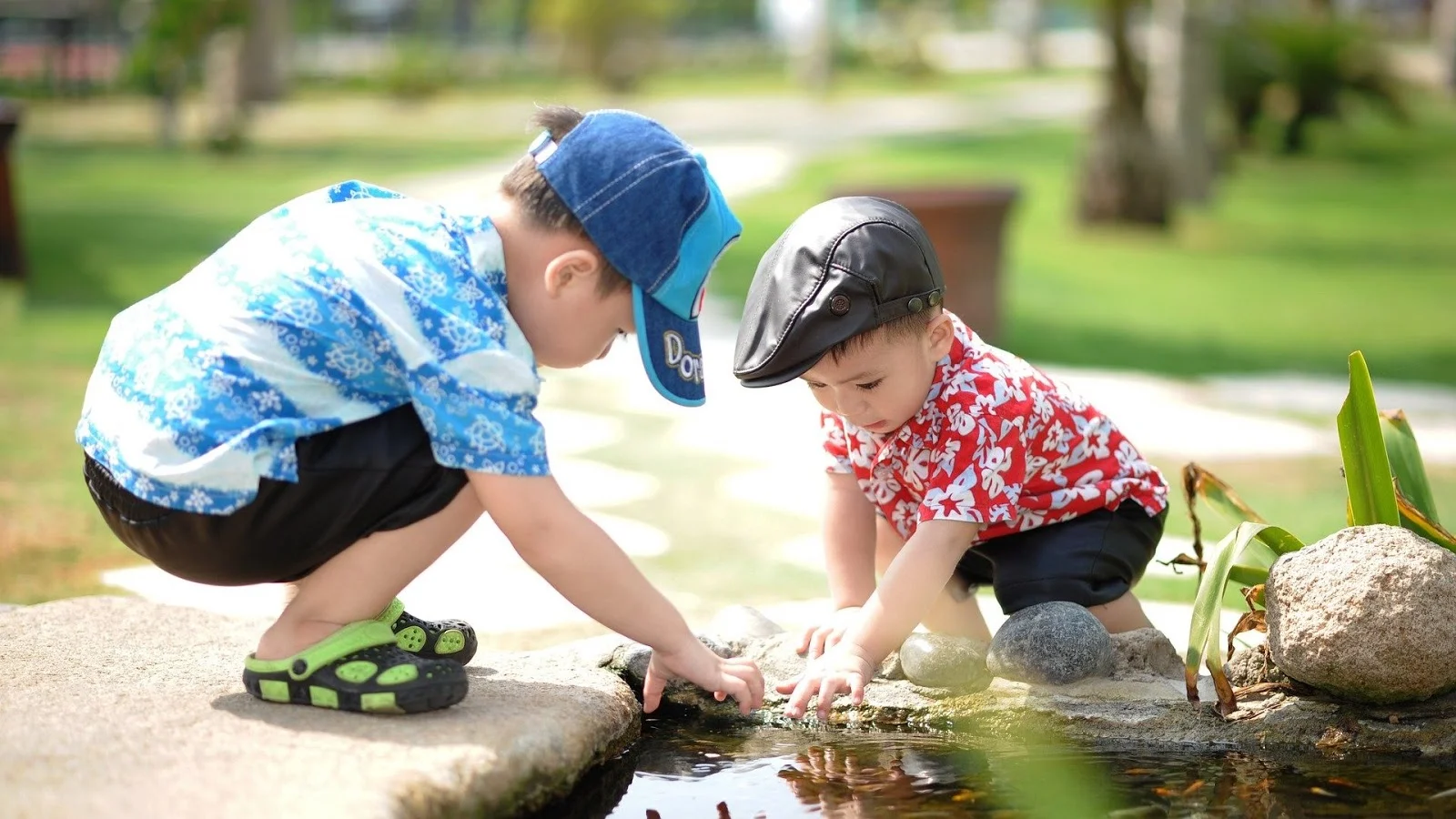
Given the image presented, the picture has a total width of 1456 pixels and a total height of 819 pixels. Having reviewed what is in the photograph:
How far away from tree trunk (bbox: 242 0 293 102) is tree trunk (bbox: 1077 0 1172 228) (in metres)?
15.2

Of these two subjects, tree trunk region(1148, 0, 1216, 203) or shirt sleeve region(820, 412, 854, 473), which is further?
tree trunk region(1148, 0, 1216, 203)

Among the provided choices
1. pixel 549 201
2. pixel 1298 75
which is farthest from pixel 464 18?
pixel 549 201

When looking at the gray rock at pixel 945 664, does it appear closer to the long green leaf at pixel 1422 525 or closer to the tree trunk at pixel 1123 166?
the long green leaf at pixel 1422 525

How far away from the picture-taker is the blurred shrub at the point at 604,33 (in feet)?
90.3

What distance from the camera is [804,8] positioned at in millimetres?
29266

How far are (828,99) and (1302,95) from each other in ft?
32.0

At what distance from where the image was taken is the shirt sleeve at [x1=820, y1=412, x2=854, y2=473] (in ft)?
9.37

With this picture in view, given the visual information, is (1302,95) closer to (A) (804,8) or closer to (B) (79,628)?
(A) (804,8)

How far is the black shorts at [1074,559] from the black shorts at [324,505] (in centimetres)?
106

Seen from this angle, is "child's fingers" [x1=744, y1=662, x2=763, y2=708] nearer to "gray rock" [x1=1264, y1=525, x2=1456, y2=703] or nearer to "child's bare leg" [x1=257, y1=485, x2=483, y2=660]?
"child's bare leg" [x1=257, y1=485, x2=483, y2=660]

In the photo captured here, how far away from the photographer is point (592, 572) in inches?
86.7

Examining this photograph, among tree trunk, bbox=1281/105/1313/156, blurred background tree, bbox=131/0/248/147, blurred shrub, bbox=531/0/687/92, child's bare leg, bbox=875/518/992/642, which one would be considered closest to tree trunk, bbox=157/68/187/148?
blurred background tree, bbox=131/0/248/147

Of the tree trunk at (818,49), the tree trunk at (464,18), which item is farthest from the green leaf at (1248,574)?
the tree trunk at (464,18)

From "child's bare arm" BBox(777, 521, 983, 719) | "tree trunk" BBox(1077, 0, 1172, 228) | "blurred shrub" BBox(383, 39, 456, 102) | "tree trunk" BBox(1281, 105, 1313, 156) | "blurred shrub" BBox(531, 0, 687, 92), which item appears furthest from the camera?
"blurred shrub" BBox(531, 0, 687, 92)
